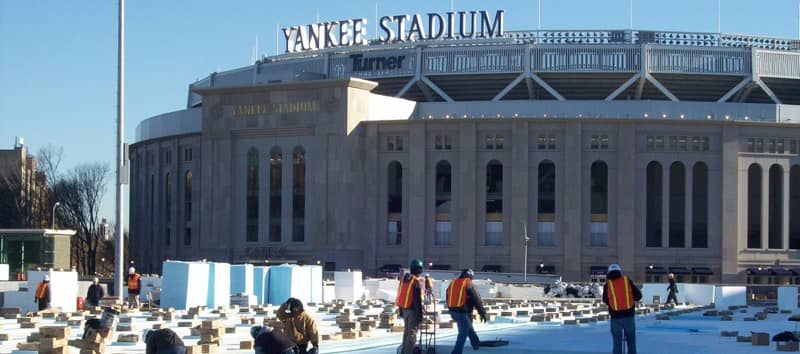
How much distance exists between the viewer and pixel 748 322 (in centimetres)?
4853

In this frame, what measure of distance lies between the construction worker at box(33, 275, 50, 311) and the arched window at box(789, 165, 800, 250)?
6844cm

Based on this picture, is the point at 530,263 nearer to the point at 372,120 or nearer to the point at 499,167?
the point at 499,167

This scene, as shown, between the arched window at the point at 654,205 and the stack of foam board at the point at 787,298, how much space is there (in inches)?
1562

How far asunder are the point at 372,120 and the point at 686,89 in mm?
24909

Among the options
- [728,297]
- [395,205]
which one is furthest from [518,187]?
[728,297]

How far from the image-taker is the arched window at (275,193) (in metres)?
106

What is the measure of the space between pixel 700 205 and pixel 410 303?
79.5 m

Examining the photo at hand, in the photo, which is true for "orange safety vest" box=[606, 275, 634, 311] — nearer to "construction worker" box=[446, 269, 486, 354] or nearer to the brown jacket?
"construction worker" box=[446, 269, 486, 354]

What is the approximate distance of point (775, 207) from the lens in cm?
10694

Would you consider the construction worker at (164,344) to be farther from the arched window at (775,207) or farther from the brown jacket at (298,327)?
the arched window at (775,207)

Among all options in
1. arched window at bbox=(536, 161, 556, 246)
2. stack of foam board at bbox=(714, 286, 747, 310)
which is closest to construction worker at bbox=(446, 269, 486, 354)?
stack of foam board at bbox=(714, 286, 747, 310)

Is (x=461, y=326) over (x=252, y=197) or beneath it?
Result: beneath

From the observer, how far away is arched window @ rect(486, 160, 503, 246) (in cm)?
10325

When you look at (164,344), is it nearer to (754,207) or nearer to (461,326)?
(461,326)
